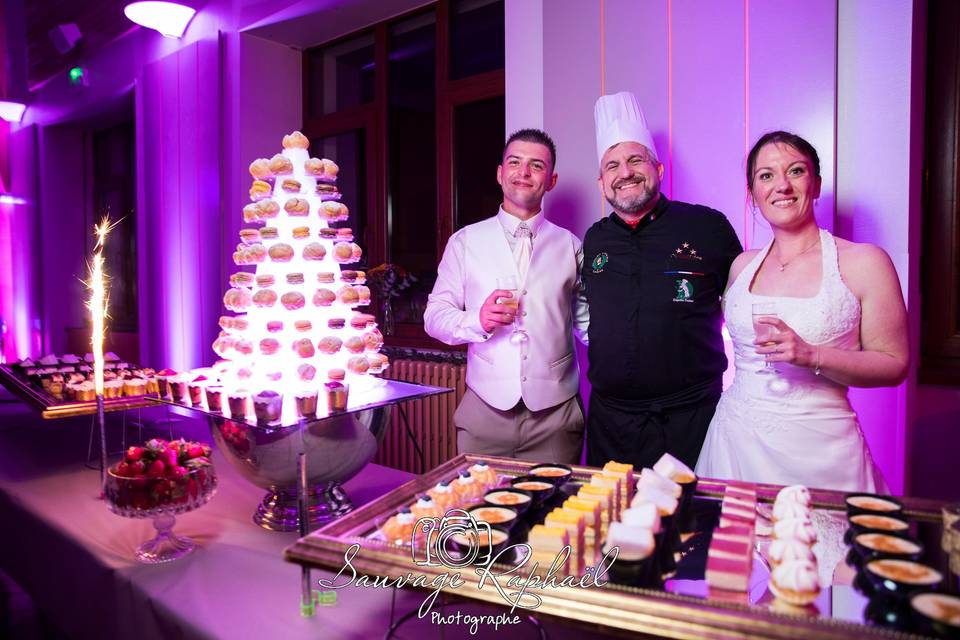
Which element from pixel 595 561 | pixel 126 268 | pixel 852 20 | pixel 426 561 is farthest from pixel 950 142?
pixel 126 268

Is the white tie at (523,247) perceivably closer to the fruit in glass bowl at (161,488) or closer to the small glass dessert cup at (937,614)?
the fruit in glass bowl at (161,488)

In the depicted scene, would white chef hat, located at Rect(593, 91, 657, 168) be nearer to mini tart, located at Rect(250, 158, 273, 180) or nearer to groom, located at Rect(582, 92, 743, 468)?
groom, located at Rect(582, 92, 743, 468)

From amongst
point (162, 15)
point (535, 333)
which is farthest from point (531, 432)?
point (162, 15)

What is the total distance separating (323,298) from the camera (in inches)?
80.0

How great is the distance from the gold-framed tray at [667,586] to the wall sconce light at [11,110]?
26.5 ft

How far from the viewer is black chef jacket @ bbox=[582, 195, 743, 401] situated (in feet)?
6.67

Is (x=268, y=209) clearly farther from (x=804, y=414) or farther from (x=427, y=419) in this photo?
(x=427, y=419)

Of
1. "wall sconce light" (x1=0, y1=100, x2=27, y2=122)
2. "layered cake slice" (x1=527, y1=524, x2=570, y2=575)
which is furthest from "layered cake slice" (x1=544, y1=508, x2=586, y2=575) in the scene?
"wall sconce light" (x1=0, y1=100, x2=27, y2=122)

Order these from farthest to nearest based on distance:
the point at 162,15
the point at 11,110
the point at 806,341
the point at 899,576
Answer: the point at 11,110, the point at 162,15, the point at 806,341, the point at 899,576

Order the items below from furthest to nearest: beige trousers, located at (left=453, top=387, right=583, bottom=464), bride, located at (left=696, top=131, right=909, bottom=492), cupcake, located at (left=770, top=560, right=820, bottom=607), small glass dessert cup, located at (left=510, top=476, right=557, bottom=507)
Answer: beige trousers, located at (left=453, top=387, right=583, bottom=464), bride, located at (left=696, top=131, right=909, bottom=492), small glass dessert cup, located at (left=510, top=476, right=557, bottom=507), cupcake, located at (left=770, top=560, right=820, bottom=607)

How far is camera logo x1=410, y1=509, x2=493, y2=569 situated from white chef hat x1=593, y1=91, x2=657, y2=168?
5.26ft

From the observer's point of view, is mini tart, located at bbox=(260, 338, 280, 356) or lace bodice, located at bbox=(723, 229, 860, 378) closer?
lace bodice, located at bbox=(723, 229, 860, 378)

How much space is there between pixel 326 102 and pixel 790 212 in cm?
406

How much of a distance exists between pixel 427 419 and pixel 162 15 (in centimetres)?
348
